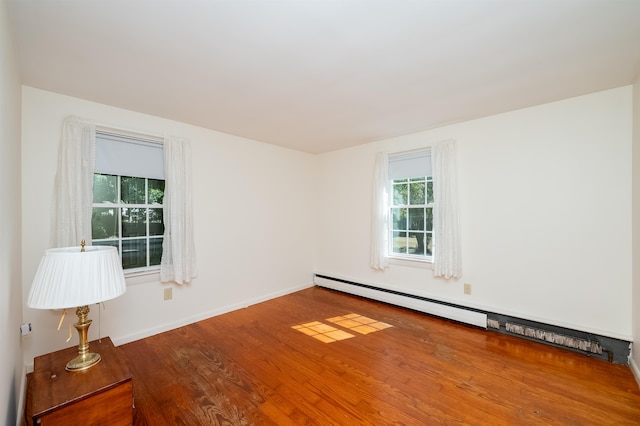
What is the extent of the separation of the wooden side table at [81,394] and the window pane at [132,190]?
1727 millimetres

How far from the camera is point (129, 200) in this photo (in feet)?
9.77

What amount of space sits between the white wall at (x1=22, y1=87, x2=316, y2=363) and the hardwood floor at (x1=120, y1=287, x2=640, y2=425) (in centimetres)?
37

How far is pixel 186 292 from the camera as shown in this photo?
10.9 ft

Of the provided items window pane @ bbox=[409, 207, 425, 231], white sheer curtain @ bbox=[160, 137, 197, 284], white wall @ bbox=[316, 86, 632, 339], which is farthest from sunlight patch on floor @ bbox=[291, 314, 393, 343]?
white sheer curtain @ bbox=[160, 137, 197, 284]

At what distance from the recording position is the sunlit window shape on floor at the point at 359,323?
124 inches

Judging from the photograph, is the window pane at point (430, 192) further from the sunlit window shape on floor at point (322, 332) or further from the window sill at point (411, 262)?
the sunlit window shape on floor at point (322, 332)

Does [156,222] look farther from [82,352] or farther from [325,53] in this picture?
[325,53]

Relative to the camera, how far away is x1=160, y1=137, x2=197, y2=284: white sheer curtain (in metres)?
3.10

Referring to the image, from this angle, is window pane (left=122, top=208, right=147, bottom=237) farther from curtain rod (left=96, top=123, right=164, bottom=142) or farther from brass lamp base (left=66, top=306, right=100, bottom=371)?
brass lamp base (left=66, top=306, right=100, bottom=371)

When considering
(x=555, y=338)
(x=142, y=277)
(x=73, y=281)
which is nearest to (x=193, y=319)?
(x=142, y=277)

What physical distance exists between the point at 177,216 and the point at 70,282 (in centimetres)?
184

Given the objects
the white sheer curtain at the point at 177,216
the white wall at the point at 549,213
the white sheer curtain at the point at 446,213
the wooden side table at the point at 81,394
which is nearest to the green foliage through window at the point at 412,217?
the white sheer curtain at the point at 446,213

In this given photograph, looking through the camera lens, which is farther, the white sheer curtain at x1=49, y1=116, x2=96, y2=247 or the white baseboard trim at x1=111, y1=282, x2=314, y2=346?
the white baseboard trim at x1=111, y1=282, x2=314, y2=346

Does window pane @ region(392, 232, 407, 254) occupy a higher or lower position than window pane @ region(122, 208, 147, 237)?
lower
